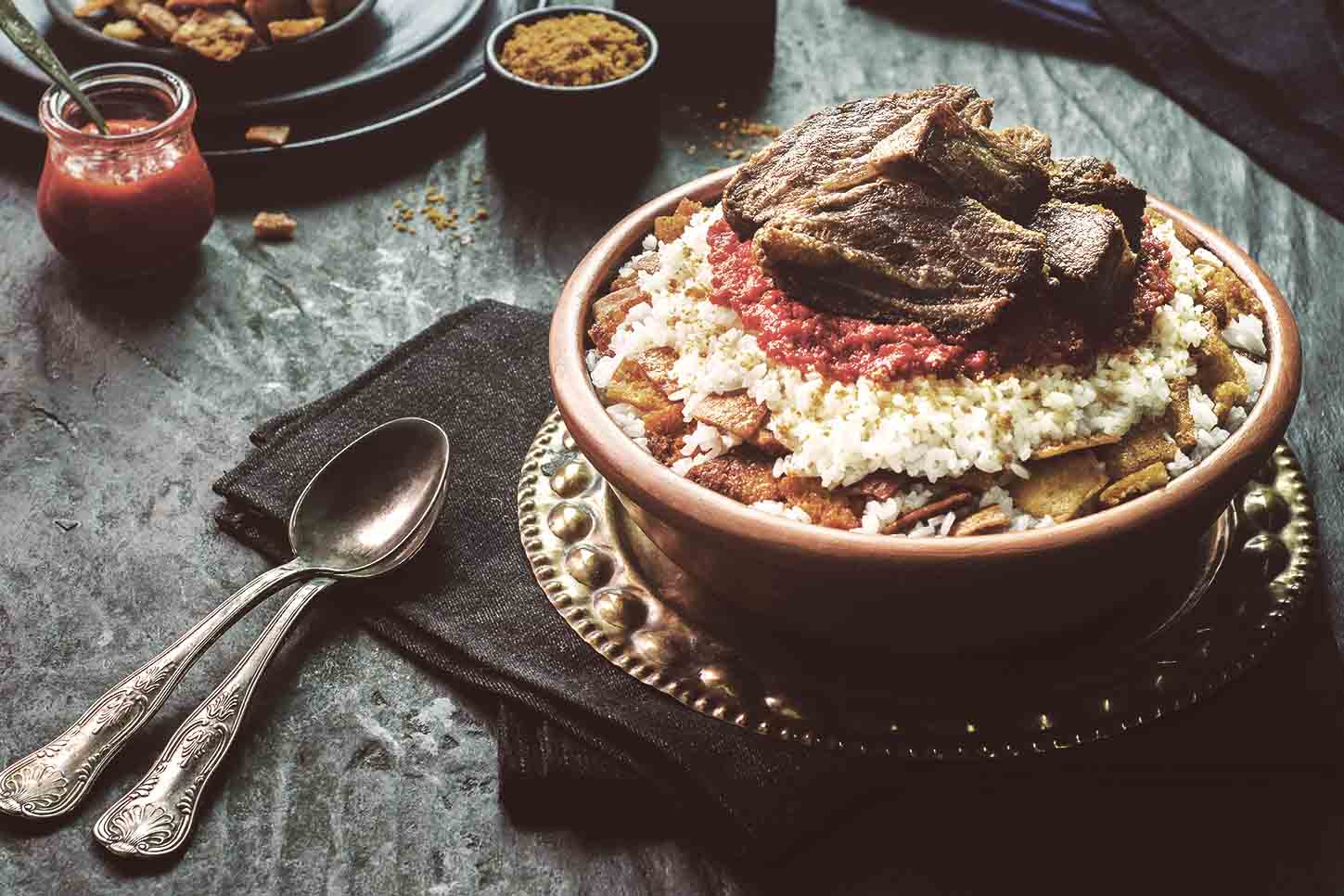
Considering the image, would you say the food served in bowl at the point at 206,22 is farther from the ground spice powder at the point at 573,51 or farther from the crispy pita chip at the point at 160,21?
the ground spice powder at the point at 573,51

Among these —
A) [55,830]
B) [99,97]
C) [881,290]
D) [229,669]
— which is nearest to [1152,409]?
[881,290]

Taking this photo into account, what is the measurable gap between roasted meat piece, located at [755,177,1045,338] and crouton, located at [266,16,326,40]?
2277 millimetres

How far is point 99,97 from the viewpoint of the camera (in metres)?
3.55

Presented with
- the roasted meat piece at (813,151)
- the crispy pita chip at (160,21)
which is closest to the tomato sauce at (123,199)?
the crispy pita chip at (160,21)

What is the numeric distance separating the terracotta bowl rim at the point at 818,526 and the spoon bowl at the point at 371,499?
0.46m

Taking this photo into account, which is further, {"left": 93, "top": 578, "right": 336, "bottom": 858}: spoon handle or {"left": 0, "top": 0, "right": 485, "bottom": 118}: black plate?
{"left": 0, "top": 0, "right": 485, "bottom": 118}: black plate

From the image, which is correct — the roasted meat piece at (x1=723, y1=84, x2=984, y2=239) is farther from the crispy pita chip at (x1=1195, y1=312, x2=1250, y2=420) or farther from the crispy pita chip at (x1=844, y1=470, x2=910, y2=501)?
the crispy pita chip at (x1=1195, y1=312, x2=1250, y2=420)

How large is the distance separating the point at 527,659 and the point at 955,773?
0.79m

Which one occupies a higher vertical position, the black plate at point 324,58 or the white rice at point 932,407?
the white rice at point 932,407

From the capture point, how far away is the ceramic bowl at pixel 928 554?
2158 millimetres

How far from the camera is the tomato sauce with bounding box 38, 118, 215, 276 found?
11.4ft

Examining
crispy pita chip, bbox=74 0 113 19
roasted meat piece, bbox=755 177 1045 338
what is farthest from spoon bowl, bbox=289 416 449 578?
crispy pita chip, bbox=74 0 113 19

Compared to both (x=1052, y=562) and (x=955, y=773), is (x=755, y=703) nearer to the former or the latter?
(x=955, y=773)

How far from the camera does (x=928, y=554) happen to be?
213cm
